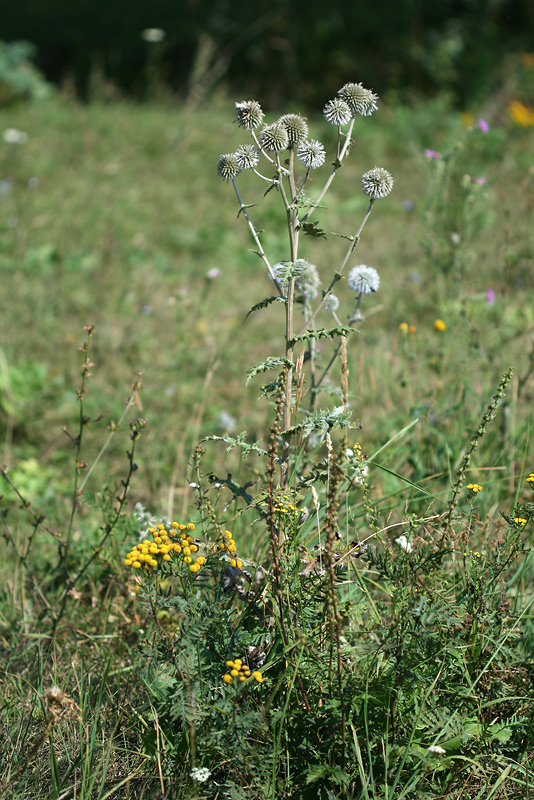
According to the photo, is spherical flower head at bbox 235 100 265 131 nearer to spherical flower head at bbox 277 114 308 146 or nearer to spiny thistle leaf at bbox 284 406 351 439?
spherical flower head at bbox 277 114 308 146

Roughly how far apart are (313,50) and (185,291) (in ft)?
21.3

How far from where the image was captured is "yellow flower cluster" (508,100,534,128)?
24.3 feet

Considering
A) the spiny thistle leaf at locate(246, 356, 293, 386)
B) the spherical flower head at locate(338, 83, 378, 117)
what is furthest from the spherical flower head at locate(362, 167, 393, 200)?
the spiny thistle leaf at locate(246, 356, 293, 386)

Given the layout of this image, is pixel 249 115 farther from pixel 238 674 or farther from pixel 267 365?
pixel 238 674

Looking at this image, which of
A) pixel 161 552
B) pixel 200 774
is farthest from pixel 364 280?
pixel 200 774

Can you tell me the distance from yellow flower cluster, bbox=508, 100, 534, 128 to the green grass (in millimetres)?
153

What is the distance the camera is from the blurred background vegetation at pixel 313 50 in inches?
340

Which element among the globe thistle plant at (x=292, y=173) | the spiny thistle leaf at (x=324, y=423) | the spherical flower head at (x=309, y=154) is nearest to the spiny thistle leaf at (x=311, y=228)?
the globe thistle plant at (x=292, y=173)

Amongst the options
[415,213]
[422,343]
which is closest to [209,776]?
[422,343]

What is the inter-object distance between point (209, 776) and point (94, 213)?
4917mm

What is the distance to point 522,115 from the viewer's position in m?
7.50

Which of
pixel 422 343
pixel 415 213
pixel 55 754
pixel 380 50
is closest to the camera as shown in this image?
pixel 55 754

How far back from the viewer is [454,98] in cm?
851

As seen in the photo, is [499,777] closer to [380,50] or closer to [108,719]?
[108,719]
